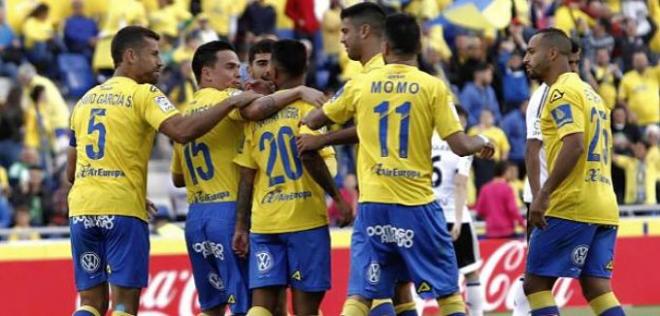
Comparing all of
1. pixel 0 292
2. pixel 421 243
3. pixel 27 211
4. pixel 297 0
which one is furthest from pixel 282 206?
pixel 297 0

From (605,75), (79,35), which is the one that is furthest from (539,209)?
(605,75)

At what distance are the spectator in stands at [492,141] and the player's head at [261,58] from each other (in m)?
10.2

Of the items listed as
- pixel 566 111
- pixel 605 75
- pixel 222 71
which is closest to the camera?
pixel 566 111

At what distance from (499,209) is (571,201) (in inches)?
320

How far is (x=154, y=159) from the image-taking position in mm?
22656

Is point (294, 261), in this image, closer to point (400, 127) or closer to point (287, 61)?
point (400, 127)

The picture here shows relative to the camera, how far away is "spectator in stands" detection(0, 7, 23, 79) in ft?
74.2

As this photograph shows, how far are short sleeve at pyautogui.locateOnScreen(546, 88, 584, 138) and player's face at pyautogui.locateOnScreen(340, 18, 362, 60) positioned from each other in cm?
142

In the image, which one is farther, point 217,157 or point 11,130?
point 11,130

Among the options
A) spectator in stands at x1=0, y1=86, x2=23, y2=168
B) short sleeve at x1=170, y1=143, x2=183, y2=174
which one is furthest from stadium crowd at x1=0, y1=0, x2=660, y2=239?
short sleeve at x1=170, y1=143, x2=183, y2=174

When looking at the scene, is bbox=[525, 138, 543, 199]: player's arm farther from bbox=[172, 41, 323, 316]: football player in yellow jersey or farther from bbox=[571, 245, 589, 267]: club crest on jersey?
bbox=[172, 41, 323, 316]: football player in yellow jersey

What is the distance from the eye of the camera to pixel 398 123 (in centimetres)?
1227

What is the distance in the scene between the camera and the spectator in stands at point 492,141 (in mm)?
23547

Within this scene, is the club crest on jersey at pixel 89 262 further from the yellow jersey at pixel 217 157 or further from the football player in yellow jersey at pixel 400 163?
the football player in yellow jersey at pixel 400 163
